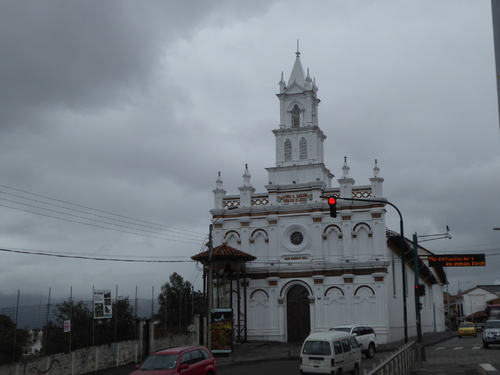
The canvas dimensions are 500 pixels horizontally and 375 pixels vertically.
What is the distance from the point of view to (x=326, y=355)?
21219mm

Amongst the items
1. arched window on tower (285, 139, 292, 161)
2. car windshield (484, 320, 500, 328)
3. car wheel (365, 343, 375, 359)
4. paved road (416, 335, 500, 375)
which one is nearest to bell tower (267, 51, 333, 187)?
arched window on tower (285, 139, 292, 161)

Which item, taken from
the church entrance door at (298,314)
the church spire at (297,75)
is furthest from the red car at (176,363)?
the church spire at (297,75)

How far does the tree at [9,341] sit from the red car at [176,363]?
258 inches

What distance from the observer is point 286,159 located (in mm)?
49281

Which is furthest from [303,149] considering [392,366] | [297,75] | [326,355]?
[392,366]

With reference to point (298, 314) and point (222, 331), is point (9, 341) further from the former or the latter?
point (298, 314)

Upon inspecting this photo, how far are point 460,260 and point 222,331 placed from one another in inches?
627

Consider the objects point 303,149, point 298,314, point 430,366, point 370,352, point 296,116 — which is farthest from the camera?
point 296,116

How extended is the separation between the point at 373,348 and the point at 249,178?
827 inches

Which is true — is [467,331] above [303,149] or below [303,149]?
below

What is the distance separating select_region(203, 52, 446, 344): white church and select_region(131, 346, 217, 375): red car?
962 inches

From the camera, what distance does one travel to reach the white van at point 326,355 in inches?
831

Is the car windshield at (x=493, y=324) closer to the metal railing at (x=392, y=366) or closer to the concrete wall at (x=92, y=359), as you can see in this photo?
the concrete wall at (x=92, y=359)

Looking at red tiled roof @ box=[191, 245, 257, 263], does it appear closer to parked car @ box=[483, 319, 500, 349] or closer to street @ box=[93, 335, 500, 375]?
street @ box=[93, 335, 500, 375]
